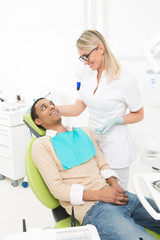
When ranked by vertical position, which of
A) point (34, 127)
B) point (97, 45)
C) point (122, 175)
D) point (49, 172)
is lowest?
point (122, 175)

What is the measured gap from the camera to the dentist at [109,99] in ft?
4.91

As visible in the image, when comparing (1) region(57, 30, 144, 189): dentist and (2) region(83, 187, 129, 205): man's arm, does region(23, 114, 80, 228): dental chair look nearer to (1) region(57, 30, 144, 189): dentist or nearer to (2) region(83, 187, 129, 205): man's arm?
(2) region(83, 187, 129, 205): man's arm

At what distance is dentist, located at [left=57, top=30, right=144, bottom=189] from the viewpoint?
4.91 ft

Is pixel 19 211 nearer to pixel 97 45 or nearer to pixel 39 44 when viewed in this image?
pixel 97 45

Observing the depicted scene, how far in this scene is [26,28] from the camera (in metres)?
2.74

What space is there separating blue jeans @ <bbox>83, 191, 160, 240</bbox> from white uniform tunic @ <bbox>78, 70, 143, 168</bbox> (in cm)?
32

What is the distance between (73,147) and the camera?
4.72 feet

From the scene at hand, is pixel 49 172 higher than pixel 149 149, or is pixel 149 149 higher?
pixel 49 172

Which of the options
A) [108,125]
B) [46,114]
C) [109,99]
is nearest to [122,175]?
[108,125]

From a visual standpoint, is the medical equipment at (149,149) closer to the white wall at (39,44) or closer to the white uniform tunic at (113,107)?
the white uniform tunic at (113,107)

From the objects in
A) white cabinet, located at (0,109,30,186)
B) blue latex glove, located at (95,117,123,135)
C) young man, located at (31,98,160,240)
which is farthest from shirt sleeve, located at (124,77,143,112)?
white cabinet, located at (0,109,30,186)

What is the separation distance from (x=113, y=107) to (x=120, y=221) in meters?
0.66

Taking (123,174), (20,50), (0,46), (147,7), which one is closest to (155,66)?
(123,174)

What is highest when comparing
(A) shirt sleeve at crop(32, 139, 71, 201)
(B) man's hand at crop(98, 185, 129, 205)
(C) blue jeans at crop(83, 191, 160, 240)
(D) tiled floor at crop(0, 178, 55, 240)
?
(A) shirt sleeve at crop(32, 139, 71, 201)
